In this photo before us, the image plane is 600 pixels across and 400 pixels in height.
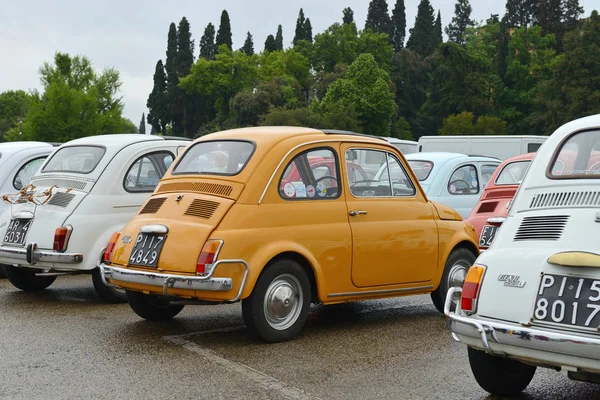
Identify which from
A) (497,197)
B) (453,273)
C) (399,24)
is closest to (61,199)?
(453,273)

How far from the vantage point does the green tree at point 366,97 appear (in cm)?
9481

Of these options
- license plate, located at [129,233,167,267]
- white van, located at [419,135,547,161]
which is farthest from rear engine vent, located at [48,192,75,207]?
white van, located at [419,135,547,161]

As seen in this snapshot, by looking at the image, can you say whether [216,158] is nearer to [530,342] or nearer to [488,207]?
[530,342]

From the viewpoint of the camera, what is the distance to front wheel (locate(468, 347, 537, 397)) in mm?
5801

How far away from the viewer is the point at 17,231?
1014 centimetres

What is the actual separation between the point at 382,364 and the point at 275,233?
1.56 metres

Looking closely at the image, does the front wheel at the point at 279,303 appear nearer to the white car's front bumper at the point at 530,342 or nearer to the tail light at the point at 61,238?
the white car's front bumper at the point at 530,342

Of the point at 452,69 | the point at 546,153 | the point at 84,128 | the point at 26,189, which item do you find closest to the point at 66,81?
the point at 84,128

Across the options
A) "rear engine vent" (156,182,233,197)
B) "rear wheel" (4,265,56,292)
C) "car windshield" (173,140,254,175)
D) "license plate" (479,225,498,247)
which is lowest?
"rear wheel" (4,265,56,292)

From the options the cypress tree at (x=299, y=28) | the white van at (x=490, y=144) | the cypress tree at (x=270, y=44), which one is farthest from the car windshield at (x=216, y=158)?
the cypress tree at (x=299, y=28)

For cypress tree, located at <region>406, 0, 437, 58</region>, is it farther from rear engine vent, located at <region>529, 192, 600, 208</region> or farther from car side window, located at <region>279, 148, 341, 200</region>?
rear engine vent, located at <region>529, 192, 600, 208</region>

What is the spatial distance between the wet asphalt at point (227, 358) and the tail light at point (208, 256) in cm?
72

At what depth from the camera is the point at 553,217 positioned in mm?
5633

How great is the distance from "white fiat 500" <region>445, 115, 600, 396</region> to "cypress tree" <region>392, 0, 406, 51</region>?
451 ft
